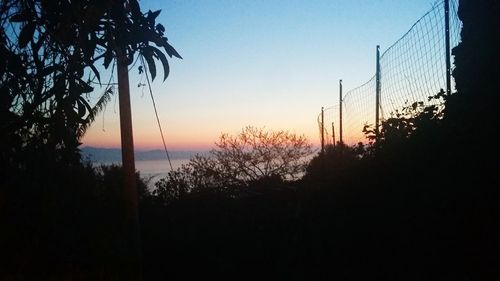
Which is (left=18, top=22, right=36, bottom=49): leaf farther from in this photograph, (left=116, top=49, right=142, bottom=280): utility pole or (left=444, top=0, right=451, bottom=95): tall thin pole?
(left=444, top=0, right=451, bottom=95): tall thin pole

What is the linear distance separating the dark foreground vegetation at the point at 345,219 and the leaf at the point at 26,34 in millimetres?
790

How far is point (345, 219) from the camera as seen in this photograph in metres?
5.20

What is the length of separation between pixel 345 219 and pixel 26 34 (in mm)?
3796

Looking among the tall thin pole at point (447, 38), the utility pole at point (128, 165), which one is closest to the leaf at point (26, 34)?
the utility pole at point (128, 165)

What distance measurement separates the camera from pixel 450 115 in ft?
13.3

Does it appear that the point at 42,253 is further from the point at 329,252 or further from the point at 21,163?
the point at 329,252

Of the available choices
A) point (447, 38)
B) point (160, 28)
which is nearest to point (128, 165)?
point (160, 28)

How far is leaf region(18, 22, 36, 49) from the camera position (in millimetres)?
3338

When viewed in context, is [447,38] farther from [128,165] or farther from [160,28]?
[128,165]

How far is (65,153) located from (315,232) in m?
3.14

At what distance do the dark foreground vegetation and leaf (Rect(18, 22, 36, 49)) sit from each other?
0.79 metres

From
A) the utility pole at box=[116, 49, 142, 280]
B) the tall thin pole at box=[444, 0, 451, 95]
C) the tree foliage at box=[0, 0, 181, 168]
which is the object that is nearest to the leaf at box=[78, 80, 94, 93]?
the tree foliage at box=[0, 0, 181, 168]

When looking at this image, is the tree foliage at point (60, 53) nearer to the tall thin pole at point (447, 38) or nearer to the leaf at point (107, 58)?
the leaf at point (107, 58)

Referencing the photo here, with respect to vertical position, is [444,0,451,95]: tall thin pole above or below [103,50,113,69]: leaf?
above
